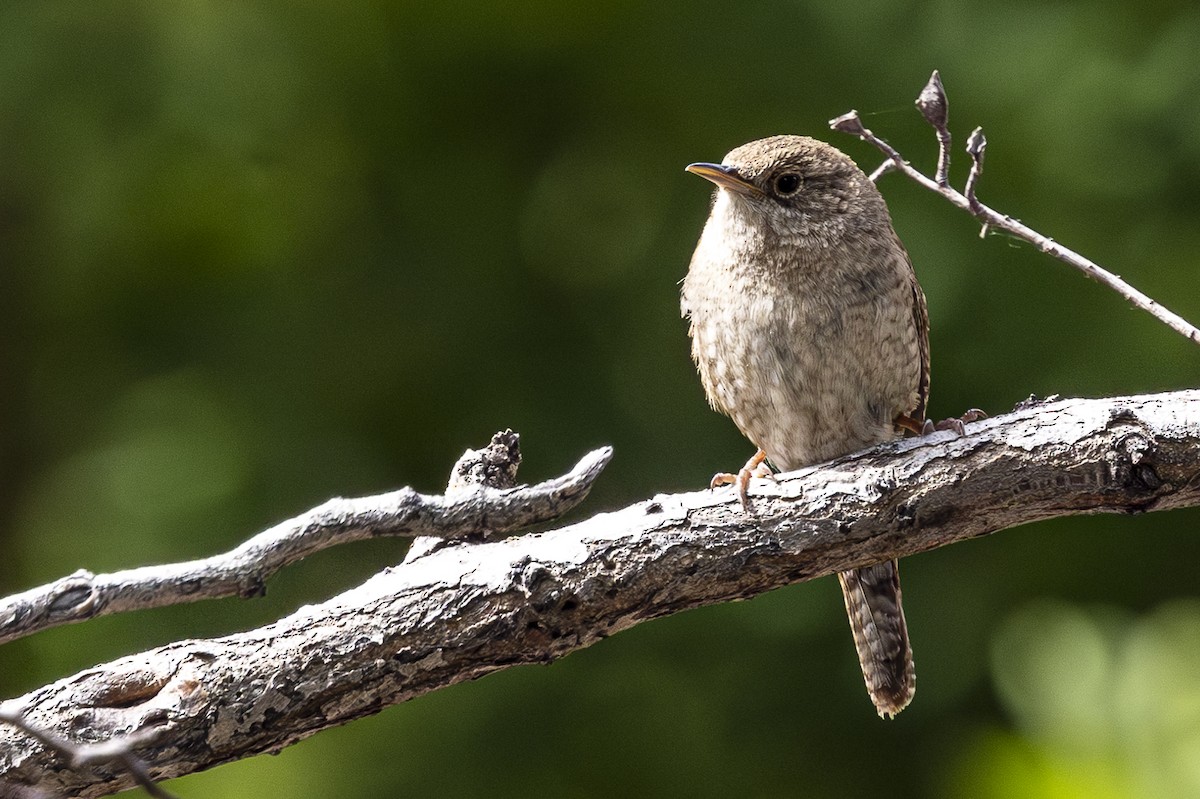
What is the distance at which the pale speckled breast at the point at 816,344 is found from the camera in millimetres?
3020

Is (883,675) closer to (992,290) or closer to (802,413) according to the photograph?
(802,413)

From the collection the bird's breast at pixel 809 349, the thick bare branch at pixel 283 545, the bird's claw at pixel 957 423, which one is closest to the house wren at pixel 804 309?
the bird's breast at pixel 809 349

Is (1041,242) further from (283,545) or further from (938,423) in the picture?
(283,545)

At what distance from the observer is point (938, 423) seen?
A: 112 inches

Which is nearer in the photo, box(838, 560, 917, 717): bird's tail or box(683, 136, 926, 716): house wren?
box(683, 136, 926, 716): house wren

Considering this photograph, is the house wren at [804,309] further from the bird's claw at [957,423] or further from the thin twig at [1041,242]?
the thin twig at [1041,242]

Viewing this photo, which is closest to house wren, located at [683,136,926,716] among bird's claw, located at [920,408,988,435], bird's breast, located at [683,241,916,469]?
bird's breast, located at [683,241,916,469]

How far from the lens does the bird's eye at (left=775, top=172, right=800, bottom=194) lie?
126 inches

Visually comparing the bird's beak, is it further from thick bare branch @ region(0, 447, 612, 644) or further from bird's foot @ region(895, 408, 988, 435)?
thick bare branch @ region(0, 447, 612, 644)

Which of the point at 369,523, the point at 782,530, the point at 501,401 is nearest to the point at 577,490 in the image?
the point at 369,523

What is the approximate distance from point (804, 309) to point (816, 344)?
0.09m

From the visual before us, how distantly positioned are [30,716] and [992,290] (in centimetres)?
359

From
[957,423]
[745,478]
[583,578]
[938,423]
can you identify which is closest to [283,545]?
[583,578]

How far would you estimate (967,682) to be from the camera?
456 cm
